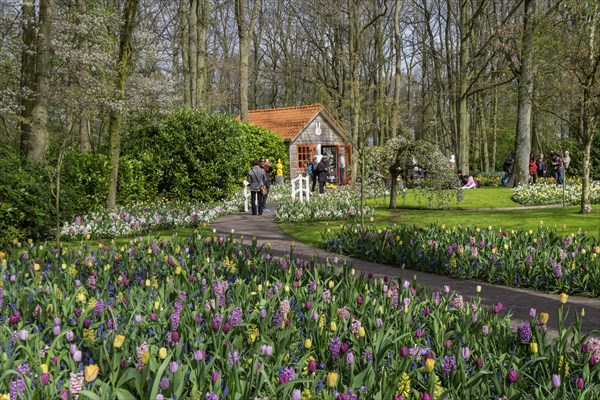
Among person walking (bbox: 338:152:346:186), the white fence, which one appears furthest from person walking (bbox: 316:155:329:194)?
person walking (bbox: 338:152:346:186)

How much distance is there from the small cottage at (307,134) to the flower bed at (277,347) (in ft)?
95.0

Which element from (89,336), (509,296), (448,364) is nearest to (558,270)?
(509,296)

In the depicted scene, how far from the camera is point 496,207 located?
1709cm

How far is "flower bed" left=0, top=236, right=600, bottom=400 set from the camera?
2.88m

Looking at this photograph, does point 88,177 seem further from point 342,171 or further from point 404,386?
point 342,171

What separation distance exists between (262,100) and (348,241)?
152 ft

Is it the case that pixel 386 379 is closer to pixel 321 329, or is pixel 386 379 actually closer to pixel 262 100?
pixel 321 329

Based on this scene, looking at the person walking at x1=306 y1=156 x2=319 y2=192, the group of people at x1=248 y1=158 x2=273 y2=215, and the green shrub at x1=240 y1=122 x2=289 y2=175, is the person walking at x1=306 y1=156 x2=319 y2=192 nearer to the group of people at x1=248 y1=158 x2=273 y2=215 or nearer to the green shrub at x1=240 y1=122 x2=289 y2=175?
the green shrub at x1=240 y1=122 x2=289 y2=175

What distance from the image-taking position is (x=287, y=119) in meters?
36.8

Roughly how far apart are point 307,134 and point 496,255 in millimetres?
28696

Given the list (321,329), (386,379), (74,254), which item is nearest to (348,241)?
(74,254)

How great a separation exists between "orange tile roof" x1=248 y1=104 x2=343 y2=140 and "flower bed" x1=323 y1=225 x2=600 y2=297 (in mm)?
25899

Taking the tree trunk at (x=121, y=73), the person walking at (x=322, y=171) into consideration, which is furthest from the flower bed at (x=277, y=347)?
the person walking at (x=322, y=171)

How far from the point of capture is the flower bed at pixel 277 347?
2.88 meters
